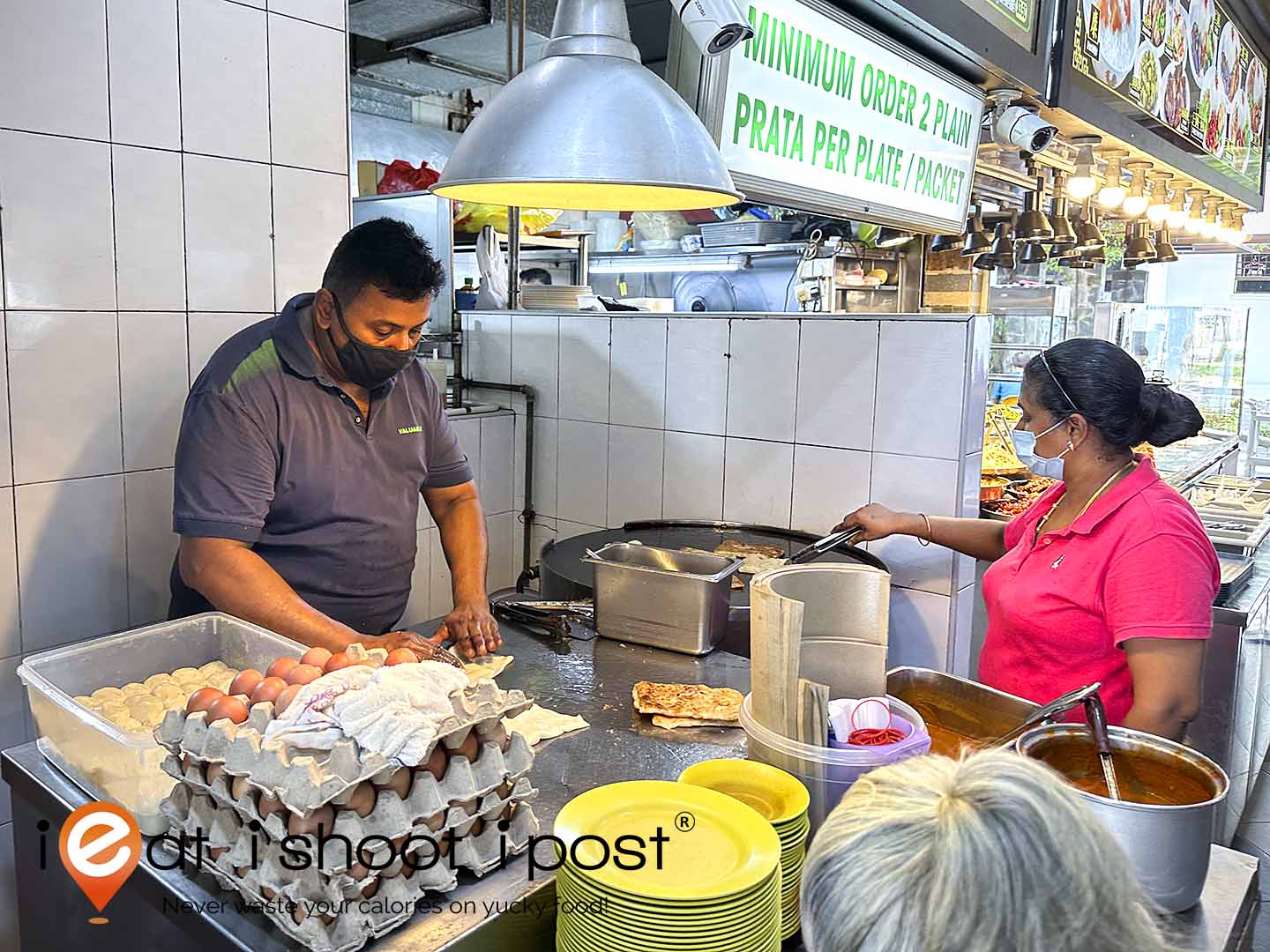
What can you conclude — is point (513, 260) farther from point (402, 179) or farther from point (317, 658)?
point (317, 658)

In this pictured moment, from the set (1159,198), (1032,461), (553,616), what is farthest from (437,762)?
(1159,198)

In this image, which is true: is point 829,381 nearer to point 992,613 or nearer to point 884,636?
point 992,613

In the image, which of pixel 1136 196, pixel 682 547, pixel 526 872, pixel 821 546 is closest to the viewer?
pixel 526 872

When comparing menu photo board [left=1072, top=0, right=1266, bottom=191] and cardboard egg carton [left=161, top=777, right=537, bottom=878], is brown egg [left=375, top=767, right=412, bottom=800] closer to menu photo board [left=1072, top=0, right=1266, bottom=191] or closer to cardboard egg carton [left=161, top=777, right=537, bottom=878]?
cardboard egg carton [left=161, top=777, right=537, bottom=878]

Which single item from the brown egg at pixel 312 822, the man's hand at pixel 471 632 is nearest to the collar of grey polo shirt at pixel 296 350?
the man's hand at pixel 471 632

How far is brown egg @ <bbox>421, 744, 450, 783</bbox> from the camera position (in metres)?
1.17

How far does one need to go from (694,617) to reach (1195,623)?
1.01 meters

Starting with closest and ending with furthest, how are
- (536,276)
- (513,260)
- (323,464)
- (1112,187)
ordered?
1. (323,464)
2. (513,260)
3. (1112,187)
4. (536,276)

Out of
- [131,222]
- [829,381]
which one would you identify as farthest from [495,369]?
[131,222]

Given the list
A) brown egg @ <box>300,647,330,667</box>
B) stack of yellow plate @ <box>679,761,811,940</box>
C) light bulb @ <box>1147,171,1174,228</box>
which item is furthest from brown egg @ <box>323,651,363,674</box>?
light bulb @ <box>1147,171,1174,228</box>

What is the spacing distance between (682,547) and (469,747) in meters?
1.99

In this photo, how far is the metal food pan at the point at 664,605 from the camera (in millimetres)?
2170

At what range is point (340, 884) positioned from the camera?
1108mm

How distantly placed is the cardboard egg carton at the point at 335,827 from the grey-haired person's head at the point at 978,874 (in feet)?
1.93
